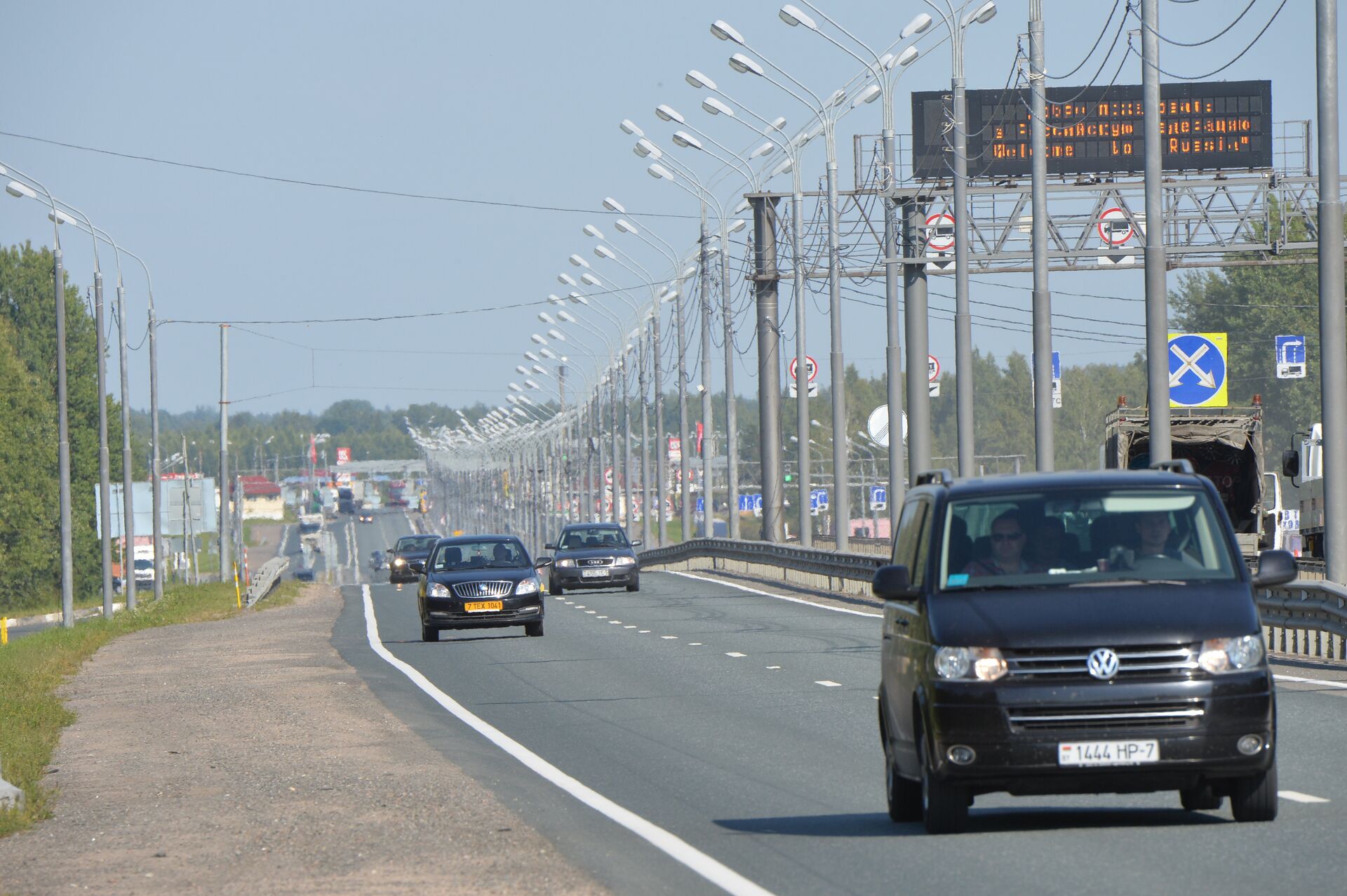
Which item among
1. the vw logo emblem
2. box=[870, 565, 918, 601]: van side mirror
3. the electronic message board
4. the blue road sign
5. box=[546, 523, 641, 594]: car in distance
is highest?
the electronic message board

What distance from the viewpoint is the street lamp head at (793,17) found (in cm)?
3578

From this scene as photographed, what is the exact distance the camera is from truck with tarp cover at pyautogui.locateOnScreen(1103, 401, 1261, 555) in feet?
128

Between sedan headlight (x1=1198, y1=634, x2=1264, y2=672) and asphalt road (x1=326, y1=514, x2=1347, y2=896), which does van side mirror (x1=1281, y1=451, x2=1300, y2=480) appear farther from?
sedan headlight (x1=1198, y1=634, x2=1264, y2=672)

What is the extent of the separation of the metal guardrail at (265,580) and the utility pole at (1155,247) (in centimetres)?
3043

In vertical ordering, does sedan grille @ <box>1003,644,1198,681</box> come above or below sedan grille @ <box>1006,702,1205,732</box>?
above

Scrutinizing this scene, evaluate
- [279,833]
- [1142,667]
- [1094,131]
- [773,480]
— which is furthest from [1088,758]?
[773,480]

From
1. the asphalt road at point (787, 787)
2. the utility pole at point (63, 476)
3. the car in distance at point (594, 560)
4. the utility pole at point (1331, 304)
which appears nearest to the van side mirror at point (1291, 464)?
the asphalt road at point (787, 787)

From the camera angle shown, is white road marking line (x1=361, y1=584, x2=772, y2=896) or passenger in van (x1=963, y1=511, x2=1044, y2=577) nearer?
white road marking line (x1=361, y1=584, x2=772, y2=896)

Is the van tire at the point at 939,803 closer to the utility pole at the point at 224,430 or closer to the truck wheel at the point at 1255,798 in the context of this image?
the truck wheel at the point at 1255,798

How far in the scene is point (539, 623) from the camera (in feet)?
101

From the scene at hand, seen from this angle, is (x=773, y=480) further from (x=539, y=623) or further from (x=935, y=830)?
(x=935, y=830)

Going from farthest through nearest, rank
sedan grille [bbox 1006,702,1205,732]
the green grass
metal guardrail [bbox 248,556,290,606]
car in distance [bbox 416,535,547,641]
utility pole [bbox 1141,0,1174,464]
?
metal guardrail [bbox 248,556,290,606] < car in distance [bbox 416,535,547,641] < utility pole [bbox 1141,0,1174,464] < the green grass < sedan grille [bbox 1006,702,1205,732]

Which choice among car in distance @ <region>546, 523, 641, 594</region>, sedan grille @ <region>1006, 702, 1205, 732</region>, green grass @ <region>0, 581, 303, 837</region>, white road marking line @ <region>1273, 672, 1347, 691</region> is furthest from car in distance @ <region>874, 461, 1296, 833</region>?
car in distance @ <region>546, 523, 641, 594</region>

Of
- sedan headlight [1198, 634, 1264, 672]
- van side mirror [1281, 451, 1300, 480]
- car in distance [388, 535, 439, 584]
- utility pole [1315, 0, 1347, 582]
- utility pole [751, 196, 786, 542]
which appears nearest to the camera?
sedan headlight [1198, 634, 1264, 672]
